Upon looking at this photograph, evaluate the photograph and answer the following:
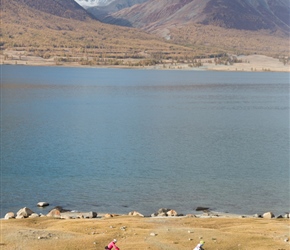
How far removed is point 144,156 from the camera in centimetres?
5322

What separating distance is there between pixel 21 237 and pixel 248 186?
22729mm

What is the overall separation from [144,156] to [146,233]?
2751 cm

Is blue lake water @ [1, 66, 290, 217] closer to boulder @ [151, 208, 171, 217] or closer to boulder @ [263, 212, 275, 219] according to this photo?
boulder @ [151, 208, 171, 217]

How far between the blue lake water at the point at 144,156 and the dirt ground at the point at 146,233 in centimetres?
697

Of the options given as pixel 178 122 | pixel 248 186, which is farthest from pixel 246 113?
pixel 248 186

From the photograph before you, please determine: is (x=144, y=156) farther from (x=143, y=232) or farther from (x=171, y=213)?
(x=143, y=232)

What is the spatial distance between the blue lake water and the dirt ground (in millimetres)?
6974

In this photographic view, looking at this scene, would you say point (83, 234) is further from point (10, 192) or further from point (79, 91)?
point (79, 91)

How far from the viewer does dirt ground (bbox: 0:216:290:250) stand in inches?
934

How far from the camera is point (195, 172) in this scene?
47.1 metres

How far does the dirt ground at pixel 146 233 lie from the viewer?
23719 millimetres

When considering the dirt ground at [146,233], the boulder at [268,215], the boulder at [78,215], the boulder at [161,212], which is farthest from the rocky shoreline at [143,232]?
the boulder at [161,212]

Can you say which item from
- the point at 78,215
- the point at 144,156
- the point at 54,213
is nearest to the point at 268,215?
the point at 78,215

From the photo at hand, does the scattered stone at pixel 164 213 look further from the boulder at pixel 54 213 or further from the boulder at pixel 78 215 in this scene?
the boulder at pixel 54 213
